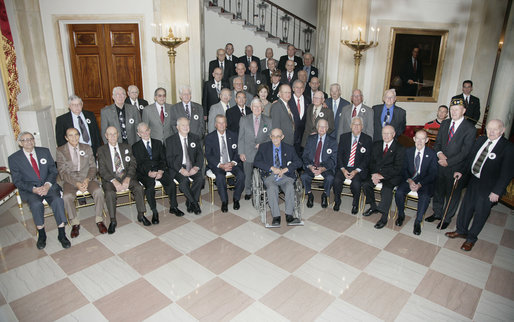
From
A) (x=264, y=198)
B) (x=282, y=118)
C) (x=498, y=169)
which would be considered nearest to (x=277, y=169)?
(x=264, y=198)

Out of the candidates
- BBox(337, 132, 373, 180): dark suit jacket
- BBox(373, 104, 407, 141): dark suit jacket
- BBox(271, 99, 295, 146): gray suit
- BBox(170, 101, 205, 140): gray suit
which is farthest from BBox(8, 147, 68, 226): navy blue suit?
BBox(373, 104, 407, 141): dark suit jacket

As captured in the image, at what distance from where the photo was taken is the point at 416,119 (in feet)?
26.6

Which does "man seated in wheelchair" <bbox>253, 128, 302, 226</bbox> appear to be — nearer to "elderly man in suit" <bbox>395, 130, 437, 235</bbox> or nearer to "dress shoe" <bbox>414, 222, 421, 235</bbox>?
"elderly man in suit" <bbox>395, 130, 437, 235</bbox>

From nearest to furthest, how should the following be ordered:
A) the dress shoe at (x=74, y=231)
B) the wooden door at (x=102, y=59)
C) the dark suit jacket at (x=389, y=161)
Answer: the dress shoe at (x=74, y=231) → the dark suit jacket at (x=389, y=161) → the wooden door at (x=102, y=59)

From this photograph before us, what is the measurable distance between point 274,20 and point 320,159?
24.8 ft

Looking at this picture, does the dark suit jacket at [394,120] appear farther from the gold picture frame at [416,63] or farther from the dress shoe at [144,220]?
the dress shoe at [144,220]

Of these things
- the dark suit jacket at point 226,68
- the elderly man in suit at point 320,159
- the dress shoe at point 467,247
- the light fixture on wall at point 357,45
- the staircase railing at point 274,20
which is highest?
the staircase railing at point 274,20

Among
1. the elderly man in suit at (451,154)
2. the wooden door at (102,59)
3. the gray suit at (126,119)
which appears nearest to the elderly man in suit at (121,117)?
the gray suit at (126,119)

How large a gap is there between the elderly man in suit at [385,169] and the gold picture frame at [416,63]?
3569 millimetres

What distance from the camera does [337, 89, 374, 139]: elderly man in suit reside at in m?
5.47

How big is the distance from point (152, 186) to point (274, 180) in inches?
66.2

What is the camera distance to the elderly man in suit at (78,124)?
15.9 ft

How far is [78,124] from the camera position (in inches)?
195

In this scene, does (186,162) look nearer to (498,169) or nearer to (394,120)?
(394,120)
